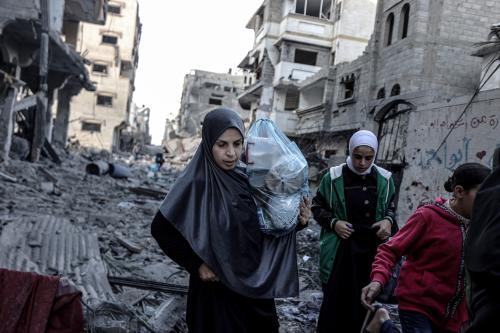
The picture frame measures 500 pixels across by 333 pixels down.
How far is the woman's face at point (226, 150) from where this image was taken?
7.05 feet

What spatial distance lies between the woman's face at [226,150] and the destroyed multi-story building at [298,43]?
23673 millimetres

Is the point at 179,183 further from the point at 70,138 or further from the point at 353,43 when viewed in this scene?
the point at 70,138

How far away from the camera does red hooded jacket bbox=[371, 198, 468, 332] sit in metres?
2.05

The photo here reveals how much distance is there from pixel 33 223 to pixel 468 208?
5388mm

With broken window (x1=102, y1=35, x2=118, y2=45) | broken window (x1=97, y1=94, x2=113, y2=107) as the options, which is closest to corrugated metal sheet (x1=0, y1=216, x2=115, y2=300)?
broken window (x1=97, y1=94, x2=113, y2=107)

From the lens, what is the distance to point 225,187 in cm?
212

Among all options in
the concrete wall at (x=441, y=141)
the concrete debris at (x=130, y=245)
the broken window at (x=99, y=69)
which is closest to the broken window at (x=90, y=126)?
the broken window at (x=99, y=69)

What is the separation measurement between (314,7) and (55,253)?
28.4m

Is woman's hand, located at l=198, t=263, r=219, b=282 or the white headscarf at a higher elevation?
the white headscarf

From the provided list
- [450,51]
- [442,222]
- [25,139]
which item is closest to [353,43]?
[450,51]

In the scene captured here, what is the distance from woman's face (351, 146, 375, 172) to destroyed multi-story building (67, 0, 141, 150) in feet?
115

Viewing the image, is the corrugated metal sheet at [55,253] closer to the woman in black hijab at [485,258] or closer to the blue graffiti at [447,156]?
the woman in black hijab at [485,258]

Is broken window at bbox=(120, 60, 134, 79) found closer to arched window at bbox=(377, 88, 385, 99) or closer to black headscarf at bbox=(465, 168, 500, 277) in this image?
arched window at bbox=(377, 88, 385, 99)

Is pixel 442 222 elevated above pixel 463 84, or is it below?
below
